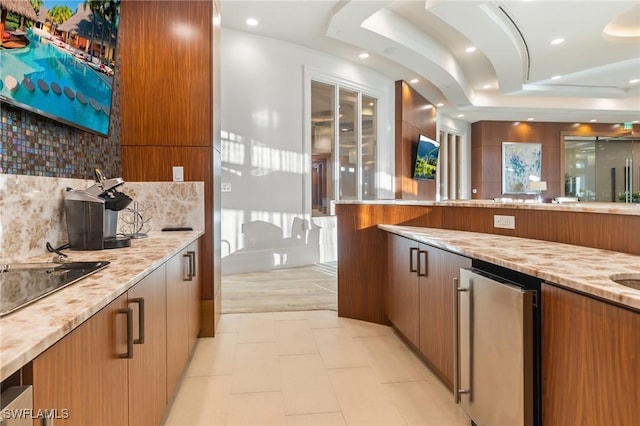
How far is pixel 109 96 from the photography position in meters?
2.27

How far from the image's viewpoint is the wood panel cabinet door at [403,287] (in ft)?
8.01

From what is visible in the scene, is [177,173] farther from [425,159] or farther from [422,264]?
[425,159]

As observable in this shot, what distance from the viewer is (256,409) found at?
1.91 m

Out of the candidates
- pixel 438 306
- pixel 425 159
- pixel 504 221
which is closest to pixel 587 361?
pixel 438 306

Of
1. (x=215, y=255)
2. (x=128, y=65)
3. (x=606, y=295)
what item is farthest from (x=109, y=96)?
(x=606, y=295)

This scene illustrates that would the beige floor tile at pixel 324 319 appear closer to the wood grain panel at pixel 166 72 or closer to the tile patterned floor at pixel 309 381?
the tile patterned floor at pixel 309 381

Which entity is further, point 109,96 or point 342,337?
point 342,337

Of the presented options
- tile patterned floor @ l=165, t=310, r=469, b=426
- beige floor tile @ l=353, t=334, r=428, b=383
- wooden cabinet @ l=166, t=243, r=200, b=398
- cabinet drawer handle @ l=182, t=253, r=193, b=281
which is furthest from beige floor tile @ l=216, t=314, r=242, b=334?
beige floor tile @ l=353, t=334, r=428, b=383

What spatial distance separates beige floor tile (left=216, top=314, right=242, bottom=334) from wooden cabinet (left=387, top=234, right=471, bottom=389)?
52.9 inches

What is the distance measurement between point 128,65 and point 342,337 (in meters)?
2.66

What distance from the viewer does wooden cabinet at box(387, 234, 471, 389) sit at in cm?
198

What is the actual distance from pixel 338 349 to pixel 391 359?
0.39 metres

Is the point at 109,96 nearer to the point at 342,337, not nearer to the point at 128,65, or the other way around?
the point at 128,65

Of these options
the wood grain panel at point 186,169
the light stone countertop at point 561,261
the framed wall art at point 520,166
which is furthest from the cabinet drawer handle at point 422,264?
the framed wall art at point 520,166
